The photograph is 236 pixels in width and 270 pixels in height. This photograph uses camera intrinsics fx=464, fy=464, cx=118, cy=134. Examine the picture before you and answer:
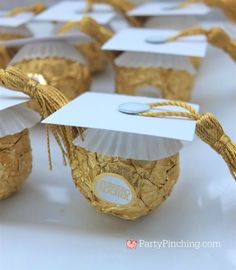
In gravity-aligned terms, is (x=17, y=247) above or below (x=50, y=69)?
below

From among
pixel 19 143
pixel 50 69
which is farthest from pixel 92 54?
pixel 19 143

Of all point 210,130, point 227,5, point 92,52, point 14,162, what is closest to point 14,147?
point 14,162

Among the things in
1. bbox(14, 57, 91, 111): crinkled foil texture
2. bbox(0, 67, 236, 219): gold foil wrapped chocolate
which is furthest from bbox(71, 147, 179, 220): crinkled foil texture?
bbox(14, 57, 91, 111): crinkled foil texture

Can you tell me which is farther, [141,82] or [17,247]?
[141,82]

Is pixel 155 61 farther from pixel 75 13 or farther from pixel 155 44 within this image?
pixel 75 13

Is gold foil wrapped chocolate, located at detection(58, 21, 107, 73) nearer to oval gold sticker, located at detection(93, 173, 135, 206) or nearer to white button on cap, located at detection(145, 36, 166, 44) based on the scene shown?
white button on cap, located at detection(145, 36, 166, 44)

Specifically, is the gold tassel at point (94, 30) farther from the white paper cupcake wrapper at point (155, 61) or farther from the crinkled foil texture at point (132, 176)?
the crinkled foil texture at point (132, 176)

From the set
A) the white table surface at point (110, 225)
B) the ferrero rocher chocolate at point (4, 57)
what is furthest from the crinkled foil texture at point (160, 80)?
the ferrero rocher chocolate at point (4, 57)

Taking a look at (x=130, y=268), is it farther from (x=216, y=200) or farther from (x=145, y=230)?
(x=216, y=200)
